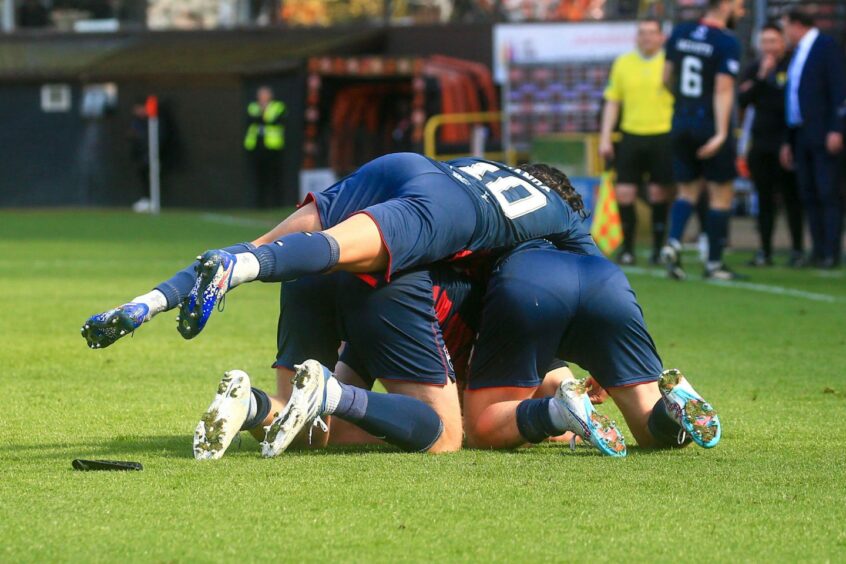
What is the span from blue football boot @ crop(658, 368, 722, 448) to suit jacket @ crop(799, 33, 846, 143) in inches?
332

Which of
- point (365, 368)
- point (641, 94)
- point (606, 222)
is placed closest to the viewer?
point (365, 368)

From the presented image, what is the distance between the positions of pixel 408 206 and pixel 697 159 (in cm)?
759

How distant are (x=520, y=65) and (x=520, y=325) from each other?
17358 millimetres

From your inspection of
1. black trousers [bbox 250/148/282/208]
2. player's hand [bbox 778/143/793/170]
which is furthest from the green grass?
black trousers [bbox 250/148/282/208]

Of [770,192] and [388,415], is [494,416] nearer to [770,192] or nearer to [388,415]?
[388,415]

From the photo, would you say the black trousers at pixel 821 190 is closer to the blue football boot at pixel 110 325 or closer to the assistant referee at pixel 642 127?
the assistant referee at pixel 642 127

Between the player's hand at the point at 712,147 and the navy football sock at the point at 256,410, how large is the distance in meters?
7.42

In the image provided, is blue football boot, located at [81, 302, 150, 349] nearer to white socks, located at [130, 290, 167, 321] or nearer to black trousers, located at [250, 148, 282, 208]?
white socks, located at [130, 290, 167, 321]

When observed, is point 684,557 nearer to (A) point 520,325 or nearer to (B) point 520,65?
(A) point 520,325

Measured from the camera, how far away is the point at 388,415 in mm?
5047

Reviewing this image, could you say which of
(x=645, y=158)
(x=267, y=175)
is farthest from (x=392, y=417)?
(x=267, y=175)

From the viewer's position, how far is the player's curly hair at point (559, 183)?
5.78 m

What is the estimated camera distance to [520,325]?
5254 mm

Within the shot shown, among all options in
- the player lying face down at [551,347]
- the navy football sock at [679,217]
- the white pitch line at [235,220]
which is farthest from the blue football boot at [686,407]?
the white pitch line at [235,220]
